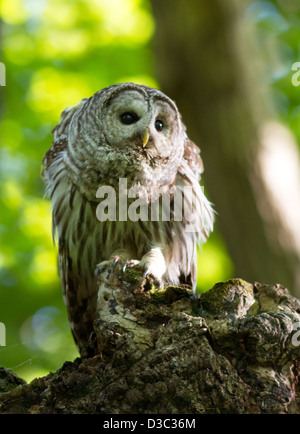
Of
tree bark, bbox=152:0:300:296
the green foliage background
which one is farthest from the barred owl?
the green foliage background

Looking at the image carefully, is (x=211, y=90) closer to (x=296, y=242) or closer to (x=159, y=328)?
(x=296, y=242)

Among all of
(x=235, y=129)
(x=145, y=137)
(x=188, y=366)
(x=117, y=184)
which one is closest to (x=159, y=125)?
(x=145, y=137)

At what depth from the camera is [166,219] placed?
4336mm

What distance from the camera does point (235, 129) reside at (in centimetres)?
590

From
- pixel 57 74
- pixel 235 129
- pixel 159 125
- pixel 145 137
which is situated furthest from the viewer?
pixel 57 74

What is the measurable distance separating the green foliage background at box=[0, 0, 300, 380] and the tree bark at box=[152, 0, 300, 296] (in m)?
1.47

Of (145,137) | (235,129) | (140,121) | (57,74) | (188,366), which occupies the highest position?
(57,74)

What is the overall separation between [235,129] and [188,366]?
3.82m

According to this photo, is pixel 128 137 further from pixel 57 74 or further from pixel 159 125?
pixel 57 74

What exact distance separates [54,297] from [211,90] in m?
3.27

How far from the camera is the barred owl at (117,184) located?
4238 mm

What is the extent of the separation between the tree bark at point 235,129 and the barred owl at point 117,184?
1194 millimetres

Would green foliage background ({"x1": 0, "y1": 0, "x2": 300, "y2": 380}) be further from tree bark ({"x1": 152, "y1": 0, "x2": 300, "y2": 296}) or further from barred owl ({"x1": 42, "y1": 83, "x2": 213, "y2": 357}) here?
barred owl ({"x1": 42, "y1": 83, "x2": 213, "y2": 357})
